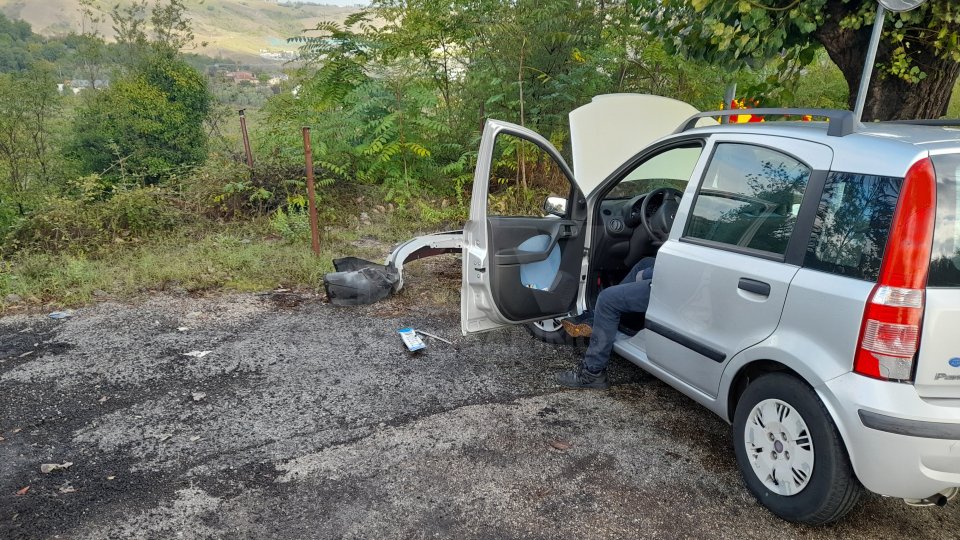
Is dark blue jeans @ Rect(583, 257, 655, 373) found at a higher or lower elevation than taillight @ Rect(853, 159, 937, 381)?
lower

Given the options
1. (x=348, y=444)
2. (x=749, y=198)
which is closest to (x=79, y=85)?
(x=348, y=444)

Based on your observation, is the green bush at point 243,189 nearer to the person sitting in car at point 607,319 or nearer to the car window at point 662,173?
the car window at point 662,173

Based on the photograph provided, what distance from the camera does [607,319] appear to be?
3.61m

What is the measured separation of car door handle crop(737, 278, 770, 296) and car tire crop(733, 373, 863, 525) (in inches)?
14.9

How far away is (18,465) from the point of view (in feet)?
9.87

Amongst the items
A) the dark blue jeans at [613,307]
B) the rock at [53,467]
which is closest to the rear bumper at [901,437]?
the dark blue jeans at [613,307]

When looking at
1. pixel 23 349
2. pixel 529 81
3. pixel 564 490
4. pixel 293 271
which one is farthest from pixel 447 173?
pixel 564 490

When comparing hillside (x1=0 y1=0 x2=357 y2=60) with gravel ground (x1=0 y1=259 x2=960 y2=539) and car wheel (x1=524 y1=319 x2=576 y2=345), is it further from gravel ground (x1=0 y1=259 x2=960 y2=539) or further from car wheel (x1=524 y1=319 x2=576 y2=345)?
car wheel (x1=524 y1=319 x2=576 y2=345)

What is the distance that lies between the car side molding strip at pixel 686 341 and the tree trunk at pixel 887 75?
2498mm

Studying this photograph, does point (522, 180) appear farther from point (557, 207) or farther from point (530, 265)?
point (530, 265)

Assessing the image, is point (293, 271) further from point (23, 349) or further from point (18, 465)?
point (18, 465)

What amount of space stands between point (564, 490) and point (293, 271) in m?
4.11

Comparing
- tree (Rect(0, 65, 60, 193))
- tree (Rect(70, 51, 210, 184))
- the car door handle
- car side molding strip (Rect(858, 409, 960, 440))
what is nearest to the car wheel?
the car door handle

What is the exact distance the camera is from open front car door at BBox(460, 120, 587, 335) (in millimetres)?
3723
